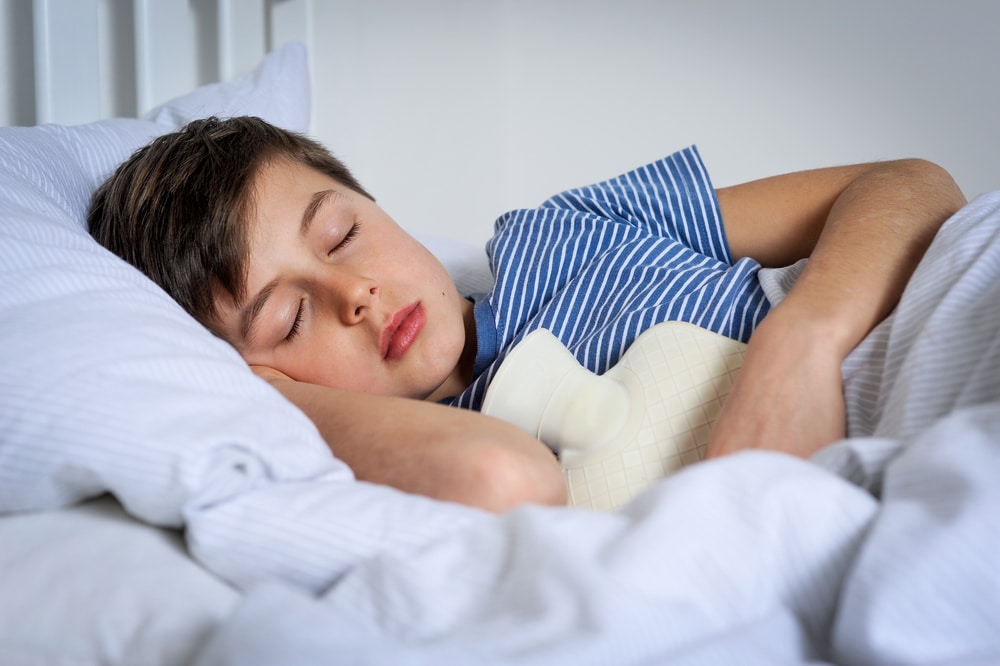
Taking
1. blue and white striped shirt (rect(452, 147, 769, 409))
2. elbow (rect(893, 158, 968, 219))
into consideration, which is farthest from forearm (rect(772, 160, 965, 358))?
blue and white striped shirt (rect(452, 147, 769, 409))

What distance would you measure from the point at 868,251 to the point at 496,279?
1.39ft

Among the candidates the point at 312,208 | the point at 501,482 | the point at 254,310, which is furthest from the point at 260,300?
the point at 501,482

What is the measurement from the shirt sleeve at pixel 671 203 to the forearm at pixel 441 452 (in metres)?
0.48

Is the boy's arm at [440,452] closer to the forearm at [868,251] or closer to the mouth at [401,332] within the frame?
the mouth at [401,332]

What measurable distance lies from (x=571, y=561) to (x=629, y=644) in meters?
0.05

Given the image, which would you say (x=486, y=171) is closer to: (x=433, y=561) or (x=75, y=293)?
(x=75, y=293)

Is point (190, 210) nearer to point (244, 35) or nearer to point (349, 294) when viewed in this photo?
point (349, 294)

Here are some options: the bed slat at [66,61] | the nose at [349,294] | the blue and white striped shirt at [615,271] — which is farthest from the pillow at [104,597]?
the bed slat at [66,61]

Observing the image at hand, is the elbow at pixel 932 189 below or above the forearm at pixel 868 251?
above

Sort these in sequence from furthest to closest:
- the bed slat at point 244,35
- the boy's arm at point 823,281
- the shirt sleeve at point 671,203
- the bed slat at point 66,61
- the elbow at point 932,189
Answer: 1. the bed slat at point 244,35
2. the bed slat at point 66,61
3. the shirt sleeve at point 671,203
4. the elbow at point 932,189
5. the boy's arm at point 823,281

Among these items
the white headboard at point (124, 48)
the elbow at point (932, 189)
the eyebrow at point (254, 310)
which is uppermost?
the white headboard at point (124, 48)

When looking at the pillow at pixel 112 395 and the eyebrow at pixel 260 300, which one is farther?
the eyebrow at pixel 260 300

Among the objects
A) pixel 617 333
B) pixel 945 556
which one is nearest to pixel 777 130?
pixel 617 333

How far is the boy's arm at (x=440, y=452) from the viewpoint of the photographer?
1.98ft
